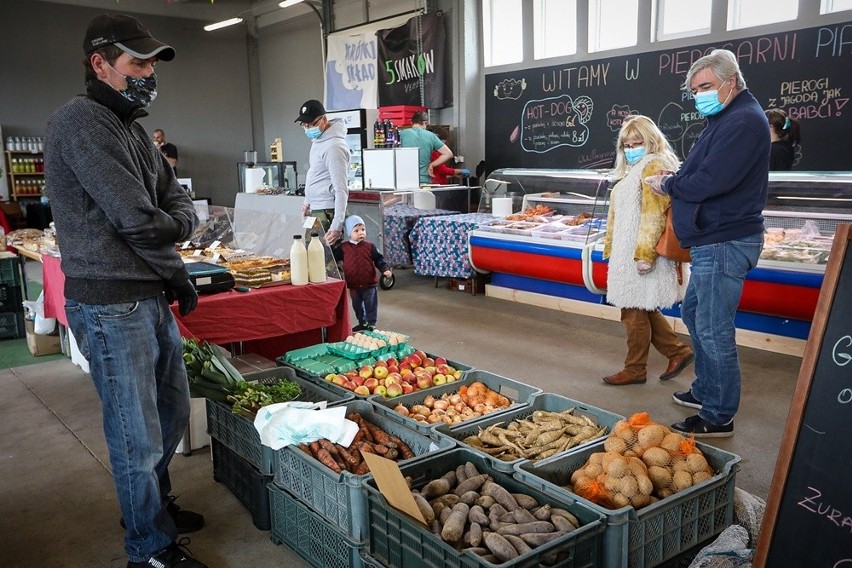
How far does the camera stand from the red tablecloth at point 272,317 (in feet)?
12.2

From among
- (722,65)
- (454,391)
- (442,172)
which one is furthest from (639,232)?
(442,172)

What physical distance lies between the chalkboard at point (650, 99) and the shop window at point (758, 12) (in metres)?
0.22

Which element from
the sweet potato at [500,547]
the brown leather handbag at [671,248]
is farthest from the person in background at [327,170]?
the sweet potato at [500,547]

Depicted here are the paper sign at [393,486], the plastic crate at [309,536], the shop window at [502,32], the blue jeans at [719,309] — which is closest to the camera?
the paper sign at [393,486]

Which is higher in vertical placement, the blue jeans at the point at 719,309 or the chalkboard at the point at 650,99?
the chalkboard at the point at 650,99

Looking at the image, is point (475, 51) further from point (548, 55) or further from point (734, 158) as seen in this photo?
point (734, 158)

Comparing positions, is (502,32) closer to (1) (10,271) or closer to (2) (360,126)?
(2) (360,126)

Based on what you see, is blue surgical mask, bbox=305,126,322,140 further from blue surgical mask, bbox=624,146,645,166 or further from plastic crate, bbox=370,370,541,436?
plastic crate, bbox=370,370,541,436

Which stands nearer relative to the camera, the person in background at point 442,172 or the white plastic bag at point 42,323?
the white plastic bag at point 42,323

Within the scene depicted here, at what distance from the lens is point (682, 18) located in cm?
810

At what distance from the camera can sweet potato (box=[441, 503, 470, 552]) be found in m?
2.10

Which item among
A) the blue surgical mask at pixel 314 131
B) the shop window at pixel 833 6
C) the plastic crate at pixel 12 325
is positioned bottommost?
the plastic crate at pixel 12 325

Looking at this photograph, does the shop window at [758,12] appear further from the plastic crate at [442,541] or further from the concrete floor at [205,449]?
the plastic crate at [442,541]

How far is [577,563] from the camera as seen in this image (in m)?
2.07
